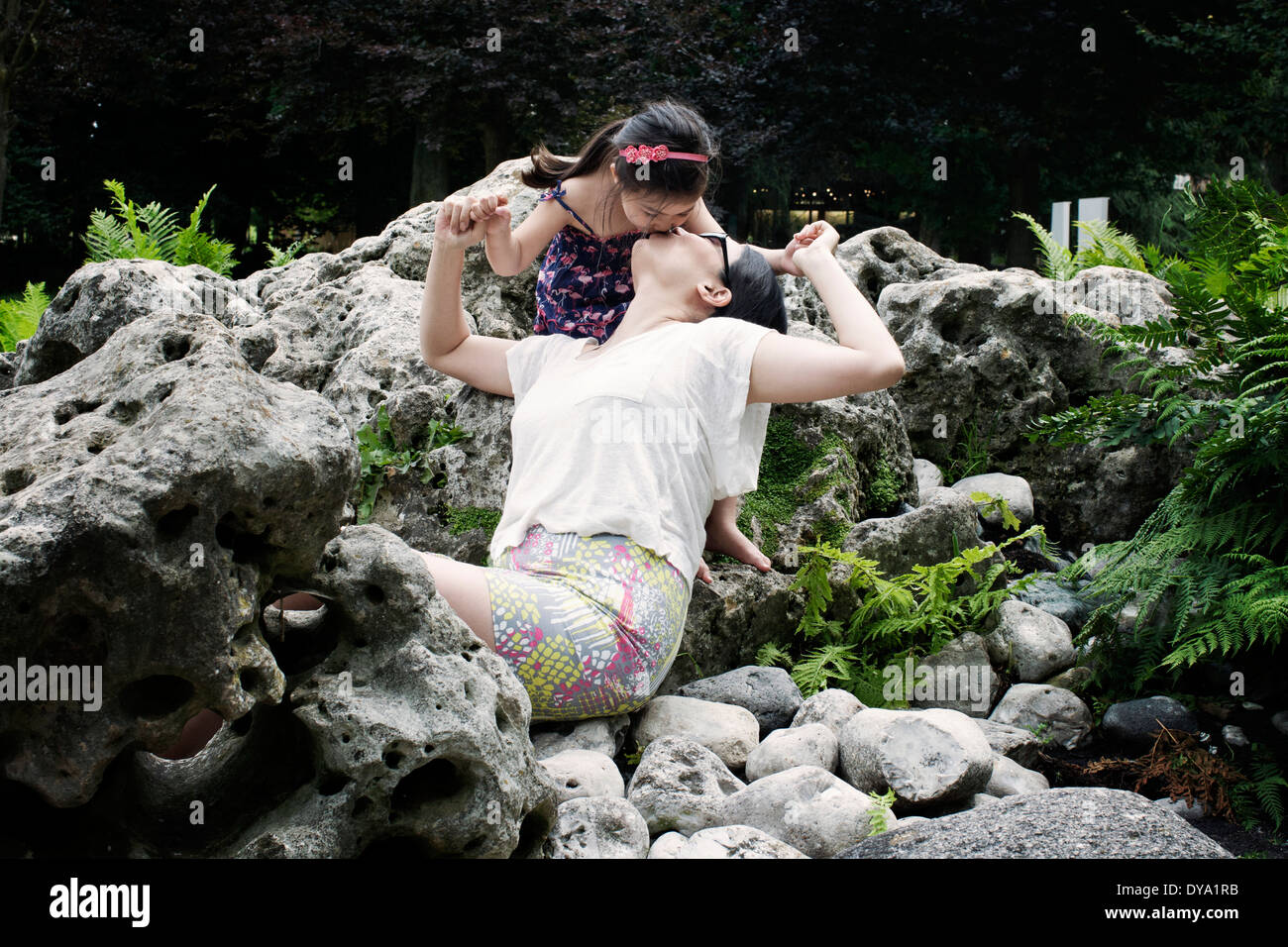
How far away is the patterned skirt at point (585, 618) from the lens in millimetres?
2977

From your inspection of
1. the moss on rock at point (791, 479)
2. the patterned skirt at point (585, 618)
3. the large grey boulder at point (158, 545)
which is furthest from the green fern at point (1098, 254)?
the large grey boulder at point (158, 545)

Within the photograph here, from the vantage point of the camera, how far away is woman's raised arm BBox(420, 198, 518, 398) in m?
3.49

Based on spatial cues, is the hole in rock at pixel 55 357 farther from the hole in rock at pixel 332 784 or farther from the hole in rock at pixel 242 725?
the hole in rock at pixel 332 784

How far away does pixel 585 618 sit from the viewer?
3002 mm

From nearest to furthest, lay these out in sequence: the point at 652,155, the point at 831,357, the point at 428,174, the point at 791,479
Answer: the point at 831,357 → the point at 652,155 → the point at 791,479 → the point at 428,174

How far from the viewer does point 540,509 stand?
10.6 ft

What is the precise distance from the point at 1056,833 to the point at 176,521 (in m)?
2.03

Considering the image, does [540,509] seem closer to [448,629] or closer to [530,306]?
[448,629]

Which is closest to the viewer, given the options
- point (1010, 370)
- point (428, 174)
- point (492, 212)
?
point (492, 212)

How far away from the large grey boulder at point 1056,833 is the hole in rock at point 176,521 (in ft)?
5.71

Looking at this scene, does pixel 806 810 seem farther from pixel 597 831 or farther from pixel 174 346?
pixel 174 346

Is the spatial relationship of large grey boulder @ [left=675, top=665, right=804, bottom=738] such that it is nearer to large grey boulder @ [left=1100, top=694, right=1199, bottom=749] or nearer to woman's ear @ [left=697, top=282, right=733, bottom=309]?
large grey boulder @ [left=1100, top=694, right=1199, bottom=749]

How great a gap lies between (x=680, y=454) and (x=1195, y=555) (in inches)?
81.4

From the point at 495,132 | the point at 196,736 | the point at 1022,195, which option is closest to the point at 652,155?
the point at 196,736
